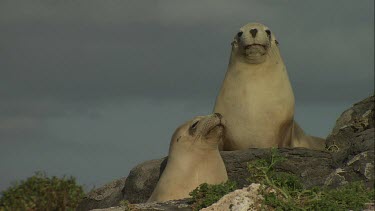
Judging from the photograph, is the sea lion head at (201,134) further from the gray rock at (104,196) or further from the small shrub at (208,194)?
the small shrub at (208,194)

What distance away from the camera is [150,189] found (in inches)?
628

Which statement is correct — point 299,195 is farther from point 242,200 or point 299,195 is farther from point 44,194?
point 44,194

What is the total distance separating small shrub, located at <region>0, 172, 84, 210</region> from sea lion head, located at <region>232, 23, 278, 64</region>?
5395mm

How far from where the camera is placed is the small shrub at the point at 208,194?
969 cm

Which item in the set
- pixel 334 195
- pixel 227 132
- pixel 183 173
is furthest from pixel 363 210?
pixel 227 132

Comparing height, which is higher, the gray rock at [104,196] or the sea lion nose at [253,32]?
the sea lion nose at [253,32]

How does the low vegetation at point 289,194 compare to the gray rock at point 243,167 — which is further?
the gray rock at point 243,167

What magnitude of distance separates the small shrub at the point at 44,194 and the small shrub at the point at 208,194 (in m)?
10.9

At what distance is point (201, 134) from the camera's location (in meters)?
14.4

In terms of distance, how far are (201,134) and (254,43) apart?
3.48 m

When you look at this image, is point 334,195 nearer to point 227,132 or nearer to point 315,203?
point 315,203

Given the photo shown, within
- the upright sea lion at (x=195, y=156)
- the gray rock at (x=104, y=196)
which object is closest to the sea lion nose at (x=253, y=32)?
the upright sea lion at (x=195, y=156)

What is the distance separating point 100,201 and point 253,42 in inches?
160

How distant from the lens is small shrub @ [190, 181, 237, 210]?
9.69m
